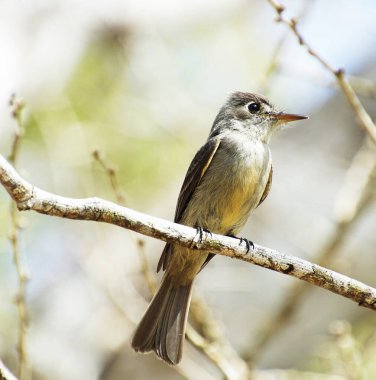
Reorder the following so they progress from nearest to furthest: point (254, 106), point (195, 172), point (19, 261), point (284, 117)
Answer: point (19, 261), point (195, 172), point (284, 117), point (254, 106)

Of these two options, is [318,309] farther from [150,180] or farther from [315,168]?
[150,180]

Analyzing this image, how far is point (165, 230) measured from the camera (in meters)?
3.33

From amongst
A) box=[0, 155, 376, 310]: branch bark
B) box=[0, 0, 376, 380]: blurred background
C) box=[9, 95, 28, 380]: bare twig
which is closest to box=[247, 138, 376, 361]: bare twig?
box=[0, 0, 376, 380]: blurred background

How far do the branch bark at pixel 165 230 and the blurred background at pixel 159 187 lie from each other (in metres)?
0.88

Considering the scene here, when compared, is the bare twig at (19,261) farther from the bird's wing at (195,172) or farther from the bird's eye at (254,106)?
the bird's eye at (254,106)

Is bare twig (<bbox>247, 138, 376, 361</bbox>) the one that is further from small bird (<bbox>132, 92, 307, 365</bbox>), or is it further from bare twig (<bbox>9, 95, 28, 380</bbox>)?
bare twig (<bbox>9, 95, 28, 380</bbox>)

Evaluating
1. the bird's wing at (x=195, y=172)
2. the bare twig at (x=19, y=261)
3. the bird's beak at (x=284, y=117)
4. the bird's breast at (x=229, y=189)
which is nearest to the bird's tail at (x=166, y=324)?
the bird's wing at (x=195, y=172)

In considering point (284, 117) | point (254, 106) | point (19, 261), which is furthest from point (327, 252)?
point (19, 261)

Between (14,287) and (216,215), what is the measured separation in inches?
77.5

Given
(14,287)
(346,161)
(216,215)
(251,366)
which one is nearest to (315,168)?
(346,161)

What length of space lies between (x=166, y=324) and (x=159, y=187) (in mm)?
2427

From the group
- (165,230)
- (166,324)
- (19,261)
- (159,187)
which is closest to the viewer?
(165,230)

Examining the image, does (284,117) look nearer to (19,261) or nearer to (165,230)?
(165,230)

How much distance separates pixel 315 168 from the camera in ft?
22.3
